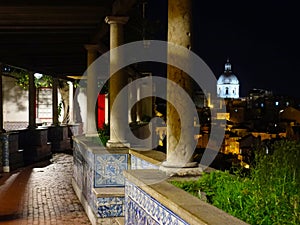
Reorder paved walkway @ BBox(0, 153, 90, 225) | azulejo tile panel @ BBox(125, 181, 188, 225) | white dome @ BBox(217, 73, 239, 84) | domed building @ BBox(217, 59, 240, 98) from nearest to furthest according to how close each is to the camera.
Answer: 1. azulejo tile panel @ BBox(125, 181, 188, 225)
2. paved walkway @ BBox(0, 153, 90, 225)
3. domed building @ BBox(217, 59, 240, 98)
4. white dome @ BBox(217, 73, 239, 84)

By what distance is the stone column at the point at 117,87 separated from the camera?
8180 millimetres

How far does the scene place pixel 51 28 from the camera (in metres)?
10.2

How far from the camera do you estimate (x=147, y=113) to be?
1984cm

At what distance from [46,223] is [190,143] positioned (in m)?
3.98

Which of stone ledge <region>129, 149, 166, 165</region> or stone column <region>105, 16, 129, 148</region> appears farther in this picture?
stone column <region>105, 16, 129, 148</region>

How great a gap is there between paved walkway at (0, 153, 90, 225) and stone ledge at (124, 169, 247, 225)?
382 centimetres

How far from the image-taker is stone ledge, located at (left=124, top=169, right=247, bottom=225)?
3107 millimetres

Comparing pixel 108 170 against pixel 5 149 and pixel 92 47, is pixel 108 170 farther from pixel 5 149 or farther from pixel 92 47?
pixel 5 149

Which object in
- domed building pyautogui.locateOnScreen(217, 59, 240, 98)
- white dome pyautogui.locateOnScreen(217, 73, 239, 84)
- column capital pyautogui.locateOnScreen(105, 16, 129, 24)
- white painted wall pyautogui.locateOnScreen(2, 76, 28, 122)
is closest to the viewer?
column capital pyautogui.locateOnScreen(105, 16, 129, 24)

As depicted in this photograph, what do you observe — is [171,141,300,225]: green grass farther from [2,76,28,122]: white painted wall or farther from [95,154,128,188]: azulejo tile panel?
[2,76,28,122]: white painted wall

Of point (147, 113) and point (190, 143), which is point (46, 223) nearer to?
point (190, 143)

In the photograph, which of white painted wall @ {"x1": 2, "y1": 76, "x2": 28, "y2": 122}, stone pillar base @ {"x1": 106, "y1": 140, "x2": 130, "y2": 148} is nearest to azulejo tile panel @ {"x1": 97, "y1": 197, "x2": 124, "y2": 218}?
stone pillar base @ {"x1": 106, "y1": 140, "x2": 130, "y2": 148}

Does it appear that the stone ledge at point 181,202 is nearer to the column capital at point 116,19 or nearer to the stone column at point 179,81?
the stone column at point 179,81

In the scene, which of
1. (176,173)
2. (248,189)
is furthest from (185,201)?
(176,173)
